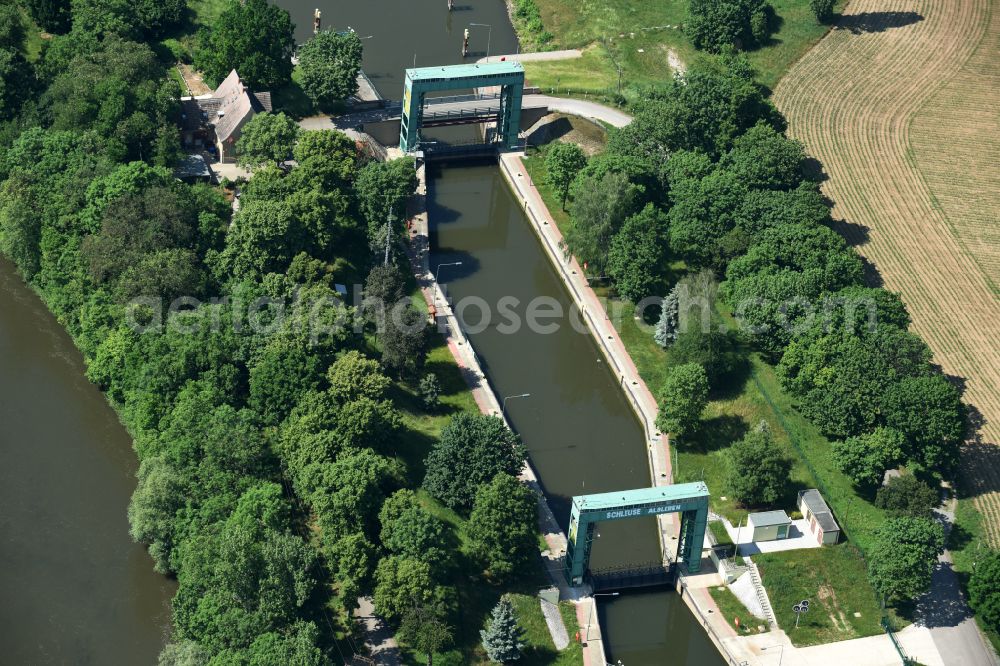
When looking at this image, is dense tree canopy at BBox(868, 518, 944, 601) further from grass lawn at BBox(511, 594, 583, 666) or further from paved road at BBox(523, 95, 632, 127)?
paved road at BBox(523, 95, 632, 127)

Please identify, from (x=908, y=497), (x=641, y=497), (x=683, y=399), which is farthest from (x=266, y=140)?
(x=908, y=497)

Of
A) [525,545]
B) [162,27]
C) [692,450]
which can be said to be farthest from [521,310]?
[162,27]

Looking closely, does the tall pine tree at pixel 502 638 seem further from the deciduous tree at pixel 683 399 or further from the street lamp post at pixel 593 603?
the deciduous tree at pixel 683 399

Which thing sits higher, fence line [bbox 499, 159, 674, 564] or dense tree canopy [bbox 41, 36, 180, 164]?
dense tree canopy [bbox 41, 36, 180, 164]

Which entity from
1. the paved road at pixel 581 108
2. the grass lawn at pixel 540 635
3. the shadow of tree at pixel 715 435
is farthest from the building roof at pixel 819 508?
the paved road at pixel 581 108

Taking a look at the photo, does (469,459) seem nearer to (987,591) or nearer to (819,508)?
(819,508)

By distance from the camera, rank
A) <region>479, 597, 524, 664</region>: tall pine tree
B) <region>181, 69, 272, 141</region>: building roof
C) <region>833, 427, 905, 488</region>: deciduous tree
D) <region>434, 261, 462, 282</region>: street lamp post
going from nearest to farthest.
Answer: <region>479, 597, 524, 664</region>: tall pine tree, <region>833, 427, 905, 488</region>: deciduous tree, <region>434, 261, 462, 282</region>: street lamp post, <region>181, 69, 272, 141</region>: building roof

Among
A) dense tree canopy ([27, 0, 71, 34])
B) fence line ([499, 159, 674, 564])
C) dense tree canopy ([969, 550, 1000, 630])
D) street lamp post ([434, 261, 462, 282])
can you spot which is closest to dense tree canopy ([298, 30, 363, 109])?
fence line ([499, 159, 674, 564])
